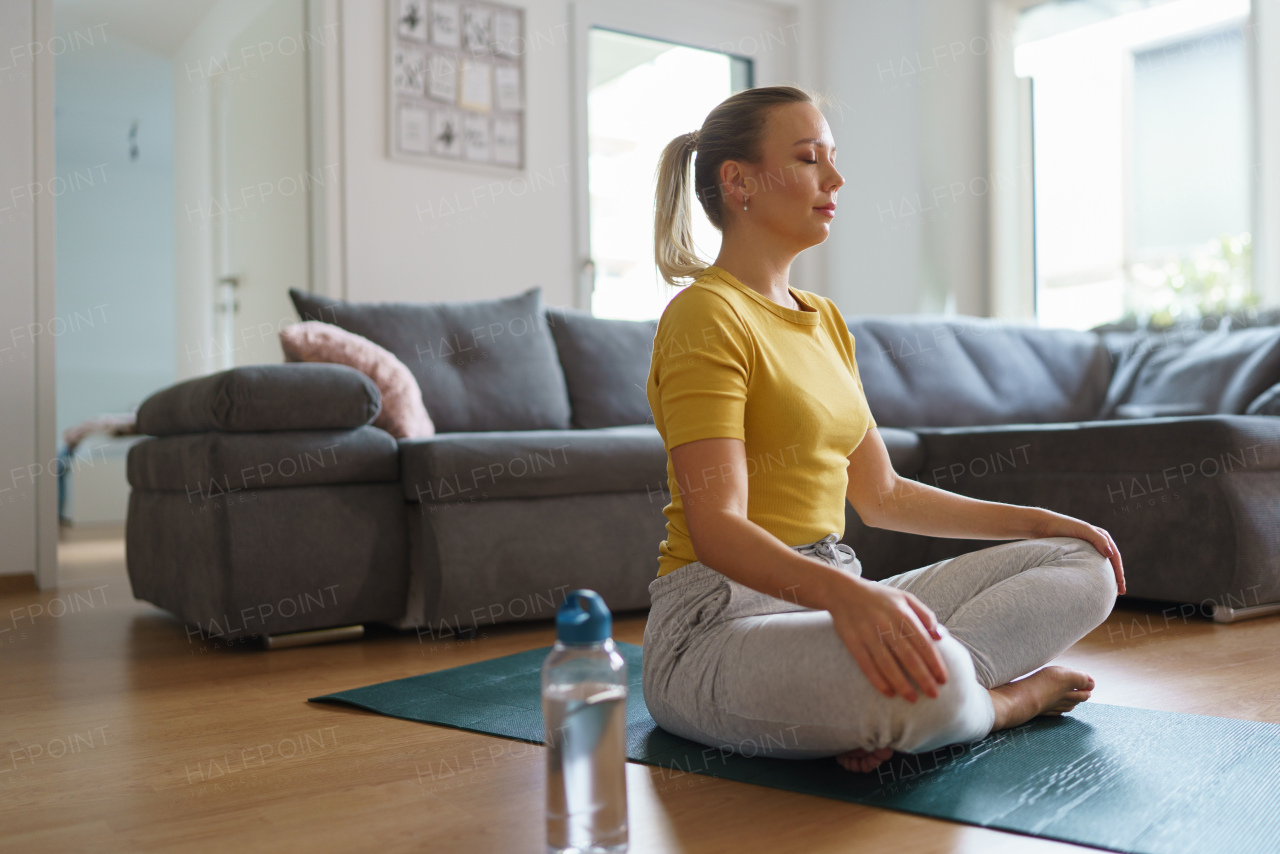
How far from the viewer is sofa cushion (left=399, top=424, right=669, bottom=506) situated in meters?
2.28

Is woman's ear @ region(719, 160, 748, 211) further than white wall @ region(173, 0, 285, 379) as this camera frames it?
No

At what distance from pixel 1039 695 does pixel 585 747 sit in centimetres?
69

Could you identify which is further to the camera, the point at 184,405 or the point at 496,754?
the point at 184,405

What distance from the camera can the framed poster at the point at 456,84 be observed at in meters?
3.78

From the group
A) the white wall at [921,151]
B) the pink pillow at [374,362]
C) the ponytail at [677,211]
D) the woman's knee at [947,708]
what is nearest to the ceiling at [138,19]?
the white wall at [921,151]

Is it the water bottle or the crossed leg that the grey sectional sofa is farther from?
the water bottle

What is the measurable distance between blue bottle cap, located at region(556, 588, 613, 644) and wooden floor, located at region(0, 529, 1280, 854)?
26cm

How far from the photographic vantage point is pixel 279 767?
53.4 inches

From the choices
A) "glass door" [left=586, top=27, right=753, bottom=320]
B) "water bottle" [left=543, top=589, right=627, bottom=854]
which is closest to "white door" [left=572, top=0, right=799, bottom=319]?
"glass door" [left=586, top=27, right=753, bottom=320]

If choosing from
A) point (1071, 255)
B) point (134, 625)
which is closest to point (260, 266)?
point (134, 625)

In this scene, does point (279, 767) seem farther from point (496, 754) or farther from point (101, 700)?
point (101, 700)

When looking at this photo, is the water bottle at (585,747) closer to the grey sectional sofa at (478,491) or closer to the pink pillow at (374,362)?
the grey sectional sofa at (478,491)

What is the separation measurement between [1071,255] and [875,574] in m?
2.16

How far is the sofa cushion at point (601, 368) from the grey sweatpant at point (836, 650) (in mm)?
1723
